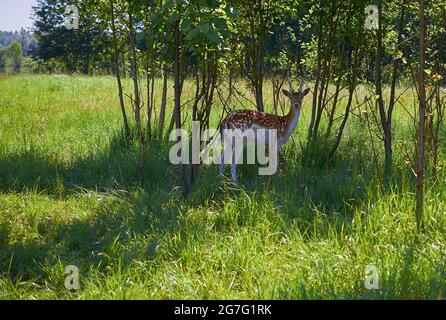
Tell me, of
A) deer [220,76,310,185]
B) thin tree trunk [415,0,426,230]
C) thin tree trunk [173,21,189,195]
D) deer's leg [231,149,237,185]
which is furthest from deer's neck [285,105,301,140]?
thin tree trunk [415,0,426,230]

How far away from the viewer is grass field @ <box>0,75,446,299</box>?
3146 millimetres

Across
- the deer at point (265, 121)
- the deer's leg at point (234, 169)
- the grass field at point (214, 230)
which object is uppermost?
the deer at point (265, 121)

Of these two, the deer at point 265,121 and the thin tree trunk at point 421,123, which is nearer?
the thin tree trunk at point 421,123

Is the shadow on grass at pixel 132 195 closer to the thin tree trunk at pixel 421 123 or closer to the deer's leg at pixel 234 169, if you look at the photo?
the deer's leg at pixel 234 169

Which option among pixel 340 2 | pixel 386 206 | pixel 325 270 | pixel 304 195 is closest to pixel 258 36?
pixel 340 2

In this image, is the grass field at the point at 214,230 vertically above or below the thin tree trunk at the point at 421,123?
below

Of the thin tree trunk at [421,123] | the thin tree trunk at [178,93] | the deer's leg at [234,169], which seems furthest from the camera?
the deer's leg at [234,169]

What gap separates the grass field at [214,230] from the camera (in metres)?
3.15

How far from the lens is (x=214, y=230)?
406 cm

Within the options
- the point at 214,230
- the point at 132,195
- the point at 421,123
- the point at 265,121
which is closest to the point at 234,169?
the point at 265,121

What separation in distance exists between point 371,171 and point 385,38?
2.39 m

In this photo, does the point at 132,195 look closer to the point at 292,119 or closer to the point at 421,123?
the point at 292,119

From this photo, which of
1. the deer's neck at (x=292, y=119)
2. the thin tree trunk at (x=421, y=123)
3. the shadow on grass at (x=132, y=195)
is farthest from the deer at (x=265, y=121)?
the thin tree trunk at (x=421, y=123)

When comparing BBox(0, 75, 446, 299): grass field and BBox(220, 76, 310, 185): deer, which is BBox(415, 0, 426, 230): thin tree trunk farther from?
BBox(220, 76, 310, 185): deer
